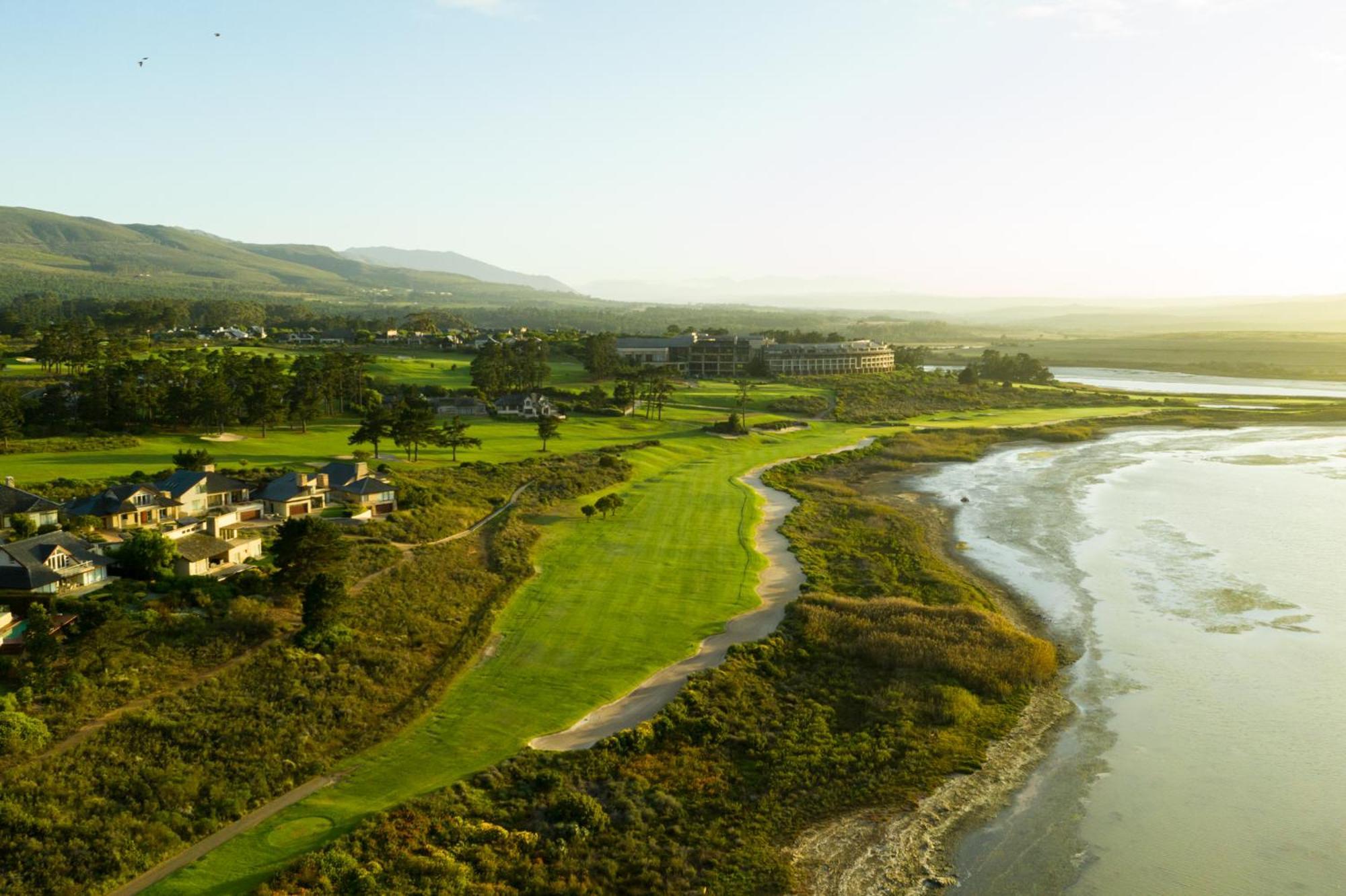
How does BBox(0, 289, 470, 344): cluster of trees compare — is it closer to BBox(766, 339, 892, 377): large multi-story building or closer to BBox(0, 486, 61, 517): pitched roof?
BBox(0, 486, 61, 517): pitched roof

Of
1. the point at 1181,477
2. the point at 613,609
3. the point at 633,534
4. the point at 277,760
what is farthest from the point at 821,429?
the point at 277,760

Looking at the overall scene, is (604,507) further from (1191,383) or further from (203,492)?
(1191,383)

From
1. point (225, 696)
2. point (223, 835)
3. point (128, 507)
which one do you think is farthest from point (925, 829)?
point (128, 507)

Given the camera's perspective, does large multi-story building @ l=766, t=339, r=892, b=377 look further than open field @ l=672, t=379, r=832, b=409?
Yes

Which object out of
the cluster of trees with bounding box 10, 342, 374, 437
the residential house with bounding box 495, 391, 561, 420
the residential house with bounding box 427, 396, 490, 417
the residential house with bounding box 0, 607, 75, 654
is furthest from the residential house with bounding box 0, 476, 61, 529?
the residential house with bounding box 495, 391, 561, 420

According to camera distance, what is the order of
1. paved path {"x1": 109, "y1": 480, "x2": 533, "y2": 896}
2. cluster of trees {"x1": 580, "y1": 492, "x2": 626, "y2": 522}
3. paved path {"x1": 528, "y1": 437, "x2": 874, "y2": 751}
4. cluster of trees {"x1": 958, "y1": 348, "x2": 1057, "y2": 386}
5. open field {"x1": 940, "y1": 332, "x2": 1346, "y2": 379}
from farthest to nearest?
open field {"x1": 940, "y1": 332, "x2": 1346, "y2": 379}
cluster of trees {"x1": 958, "y1": 348, "x2": 1057, "y2": 386}
cluster of trees {"x1": 580, "y1": 492, "x2": 626, "y2": 522}
paved path {"x1": 528, "y1": 437, "x2": 874, "y2": 751}
paved path {"x1": 109, "y1": 480, "x2": 533, "y2": 896}

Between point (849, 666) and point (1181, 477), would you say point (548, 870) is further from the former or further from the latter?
point (1181, 477)
